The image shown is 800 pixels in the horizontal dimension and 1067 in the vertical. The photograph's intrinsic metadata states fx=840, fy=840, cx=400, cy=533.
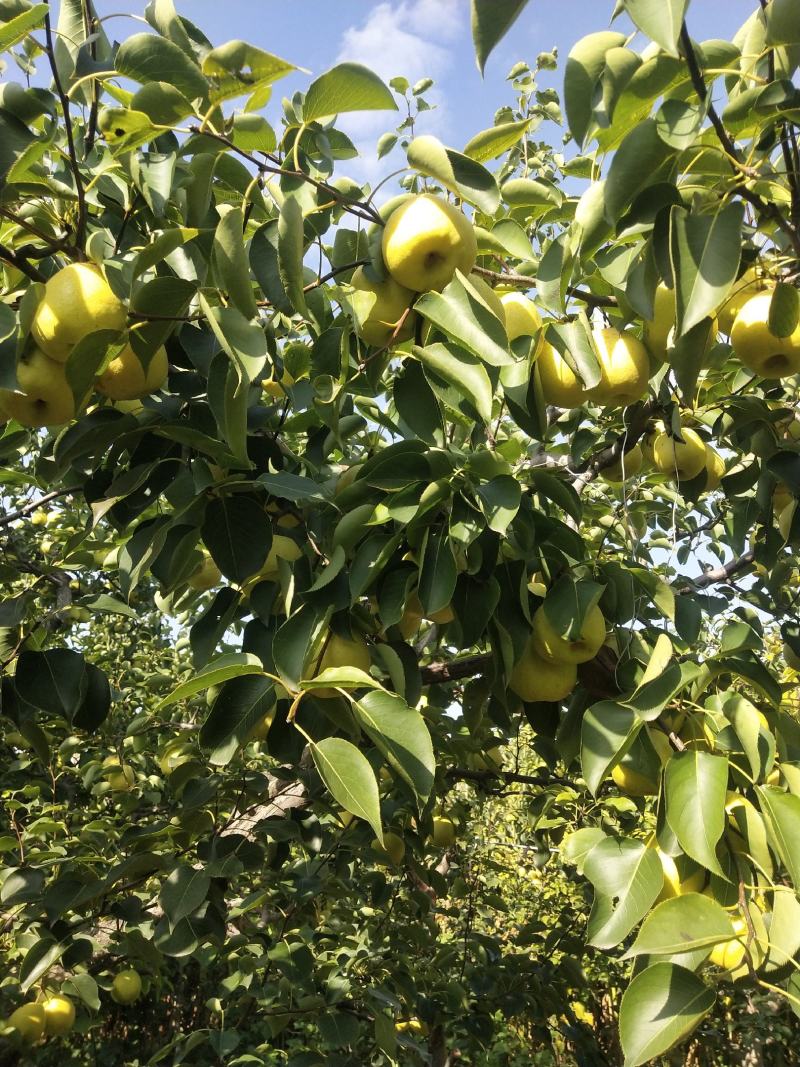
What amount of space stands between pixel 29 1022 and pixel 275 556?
2295 millimetres

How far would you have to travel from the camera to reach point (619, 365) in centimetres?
142

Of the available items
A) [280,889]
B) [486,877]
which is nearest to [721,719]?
[280,889]

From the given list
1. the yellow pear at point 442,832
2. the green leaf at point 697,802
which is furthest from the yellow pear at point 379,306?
the yellow pear at point 442,832

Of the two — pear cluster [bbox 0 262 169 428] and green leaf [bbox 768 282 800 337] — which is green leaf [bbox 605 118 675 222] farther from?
pear cluster [bbox 0 262 169 428]

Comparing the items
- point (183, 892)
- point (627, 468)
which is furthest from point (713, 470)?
point (183, 892)

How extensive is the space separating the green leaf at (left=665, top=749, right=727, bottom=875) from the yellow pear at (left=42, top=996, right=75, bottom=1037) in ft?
8.98

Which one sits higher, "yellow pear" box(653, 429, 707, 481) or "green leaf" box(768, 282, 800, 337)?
"green leaf" box(768, 282, 800, 337)

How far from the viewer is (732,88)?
51.1 inches

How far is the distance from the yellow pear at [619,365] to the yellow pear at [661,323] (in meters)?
0.03

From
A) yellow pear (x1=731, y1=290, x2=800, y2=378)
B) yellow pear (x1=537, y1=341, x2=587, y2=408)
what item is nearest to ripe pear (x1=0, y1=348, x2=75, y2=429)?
yellow pear (x1=537, y1=341, x2=587, y2=408)

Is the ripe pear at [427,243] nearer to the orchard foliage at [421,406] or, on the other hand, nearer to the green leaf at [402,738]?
the orchard foliage at [421,406]

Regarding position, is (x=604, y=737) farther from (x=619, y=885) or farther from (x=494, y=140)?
(x=494, y=140)

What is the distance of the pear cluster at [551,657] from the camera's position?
1510 mm

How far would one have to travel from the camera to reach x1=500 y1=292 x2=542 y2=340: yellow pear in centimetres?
148
